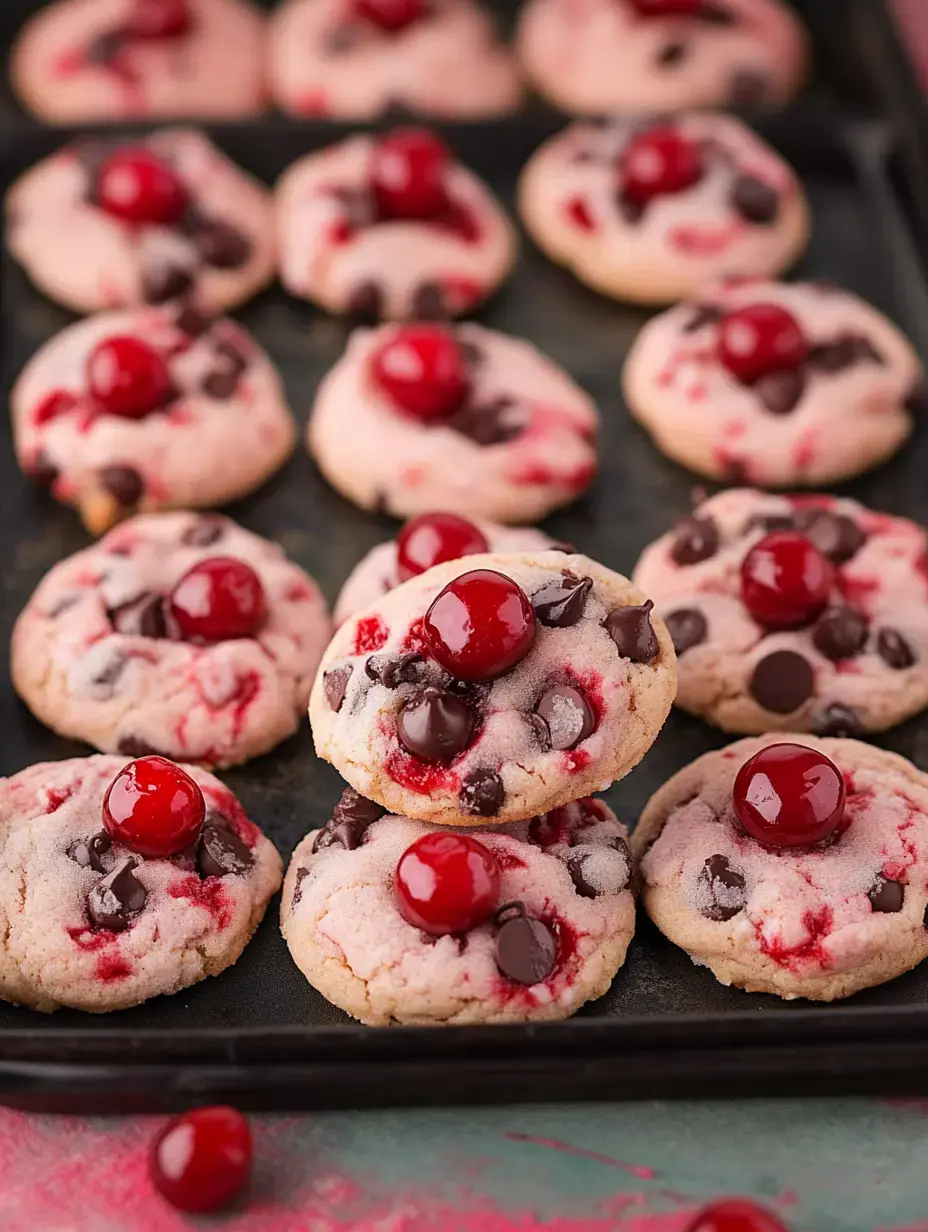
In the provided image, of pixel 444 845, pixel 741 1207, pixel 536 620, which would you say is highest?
pixel 536 620

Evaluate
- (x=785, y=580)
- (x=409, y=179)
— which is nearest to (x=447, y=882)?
(x=785, y=580)

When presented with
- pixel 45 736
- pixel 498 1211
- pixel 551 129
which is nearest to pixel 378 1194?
pixel 498 1211

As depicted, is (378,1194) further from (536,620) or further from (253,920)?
(536,620)

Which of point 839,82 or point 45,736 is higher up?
point 839,82

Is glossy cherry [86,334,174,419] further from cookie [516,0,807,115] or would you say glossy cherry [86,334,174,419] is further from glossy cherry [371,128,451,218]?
cookie [516,0,807,115]

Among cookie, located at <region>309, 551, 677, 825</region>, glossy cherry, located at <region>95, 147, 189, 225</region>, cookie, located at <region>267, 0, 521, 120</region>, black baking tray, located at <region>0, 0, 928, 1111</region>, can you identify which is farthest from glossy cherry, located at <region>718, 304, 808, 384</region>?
glossy cherry, located at <region>95, 147, 189, 225</region>

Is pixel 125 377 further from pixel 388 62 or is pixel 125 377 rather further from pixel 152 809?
pixel 388 62
